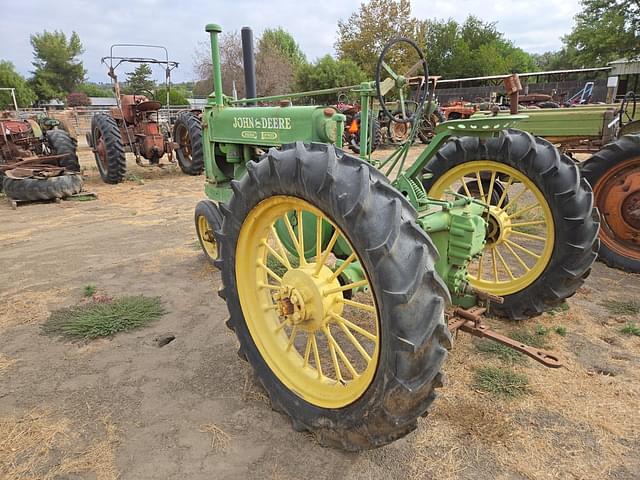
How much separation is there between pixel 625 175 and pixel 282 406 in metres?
3.84

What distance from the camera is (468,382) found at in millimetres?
2391

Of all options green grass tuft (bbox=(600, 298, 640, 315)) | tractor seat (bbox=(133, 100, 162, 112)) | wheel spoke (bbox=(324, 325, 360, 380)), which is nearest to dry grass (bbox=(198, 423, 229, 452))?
wheel spoke (bbox=(324, 325, 360, 380))

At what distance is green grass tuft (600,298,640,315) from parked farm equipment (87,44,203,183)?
786cm

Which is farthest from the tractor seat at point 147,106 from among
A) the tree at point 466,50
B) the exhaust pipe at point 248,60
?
the tree at point 466,50

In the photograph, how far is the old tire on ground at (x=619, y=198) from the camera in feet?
12.9

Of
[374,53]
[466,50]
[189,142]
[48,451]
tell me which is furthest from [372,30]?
[48,451]

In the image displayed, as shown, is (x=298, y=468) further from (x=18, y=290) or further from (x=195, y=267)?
(x=18, y=290)

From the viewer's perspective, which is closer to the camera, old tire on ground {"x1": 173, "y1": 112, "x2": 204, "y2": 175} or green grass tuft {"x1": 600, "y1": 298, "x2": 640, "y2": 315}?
green grass tuft {"x1": 600, "y1": 298, "x2": 640, "y2": 315}

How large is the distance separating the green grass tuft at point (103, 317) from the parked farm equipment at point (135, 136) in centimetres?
611

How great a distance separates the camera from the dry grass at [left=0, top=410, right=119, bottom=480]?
1.86 metres

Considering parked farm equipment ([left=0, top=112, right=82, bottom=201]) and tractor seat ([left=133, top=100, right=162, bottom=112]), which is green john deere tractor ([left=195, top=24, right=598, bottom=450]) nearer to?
parked farm equipment ([left=0, top=112, right=82, bottom=201])

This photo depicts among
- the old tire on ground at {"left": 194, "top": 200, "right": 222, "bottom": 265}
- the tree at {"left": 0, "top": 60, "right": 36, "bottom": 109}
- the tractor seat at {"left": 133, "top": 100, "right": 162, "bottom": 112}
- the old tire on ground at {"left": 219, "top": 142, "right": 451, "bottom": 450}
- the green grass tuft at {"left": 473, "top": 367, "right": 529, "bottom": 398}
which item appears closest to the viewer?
the old tire on ground at {"left": 219, "top": 142, "right": 451, "bottom": 450}

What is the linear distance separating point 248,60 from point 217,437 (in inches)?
127

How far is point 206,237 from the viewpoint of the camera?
4.14 meters
